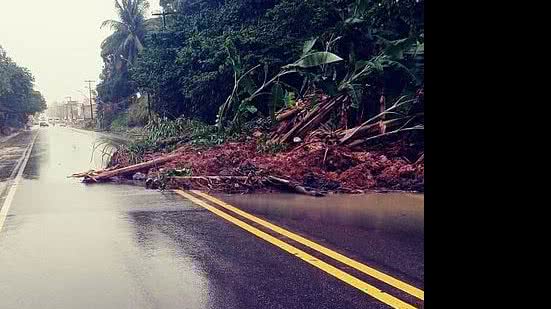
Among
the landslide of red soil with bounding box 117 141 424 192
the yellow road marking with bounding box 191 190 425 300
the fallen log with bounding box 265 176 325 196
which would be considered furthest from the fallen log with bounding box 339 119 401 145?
the yellow road marking with bounding box 191 190 425 300

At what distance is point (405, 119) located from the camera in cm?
1284

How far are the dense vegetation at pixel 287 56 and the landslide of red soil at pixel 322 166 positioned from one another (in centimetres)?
209

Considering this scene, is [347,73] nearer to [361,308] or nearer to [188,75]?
[188,75]

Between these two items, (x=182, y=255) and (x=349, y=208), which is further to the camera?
(x=349, y=208)

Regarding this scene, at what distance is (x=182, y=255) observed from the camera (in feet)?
17.0

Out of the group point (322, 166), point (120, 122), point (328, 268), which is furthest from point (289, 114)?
point (120, 122)

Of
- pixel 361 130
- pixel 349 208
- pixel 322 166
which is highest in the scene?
pixel 361 130

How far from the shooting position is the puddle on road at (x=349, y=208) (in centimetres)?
662

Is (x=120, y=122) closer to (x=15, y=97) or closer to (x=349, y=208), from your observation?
(x=15, y=97)

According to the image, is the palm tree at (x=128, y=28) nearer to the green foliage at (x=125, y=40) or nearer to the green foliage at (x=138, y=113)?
the green foliage at (x=125, y=40)

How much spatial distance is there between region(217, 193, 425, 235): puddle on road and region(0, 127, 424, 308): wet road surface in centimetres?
3

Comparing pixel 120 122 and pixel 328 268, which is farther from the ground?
pixel 120 122

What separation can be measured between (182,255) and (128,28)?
5255 cm

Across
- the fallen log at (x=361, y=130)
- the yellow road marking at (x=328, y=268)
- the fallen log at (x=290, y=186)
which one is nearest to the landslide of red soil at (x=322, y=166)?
the fallen log at (x=290, y=186)
